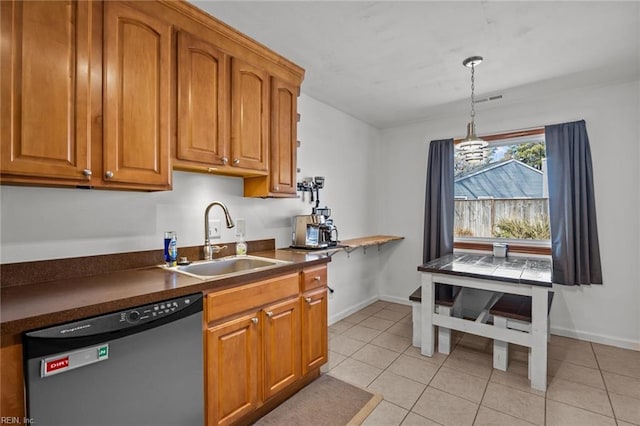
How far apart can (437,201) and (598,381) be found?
2207 millimetres

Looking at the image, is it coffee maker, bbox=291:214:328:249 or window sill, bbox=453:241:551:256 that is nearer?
coffee maker, bbox=291:214:328:249

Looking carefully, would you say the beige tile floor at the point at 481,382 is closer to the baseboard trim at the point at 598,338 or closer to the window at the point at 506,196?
the baseboard trim at the point at 598,338

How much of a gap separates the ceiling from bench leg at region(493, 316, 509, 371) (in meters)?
2.13

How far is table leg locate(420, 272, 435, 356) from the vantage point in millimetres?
2740

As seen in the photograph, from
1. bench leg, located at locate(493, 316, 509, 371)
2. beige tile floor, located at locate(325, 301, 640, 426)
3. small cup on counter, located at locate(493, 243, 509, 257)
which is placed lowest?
beige tile floor, located at locate(325, 301, 640, 426)

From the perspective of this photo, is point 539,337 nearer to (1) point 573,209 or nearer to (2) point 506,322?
(2) point 506,322

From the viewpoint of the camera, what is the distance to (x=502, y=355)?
98.3 inches

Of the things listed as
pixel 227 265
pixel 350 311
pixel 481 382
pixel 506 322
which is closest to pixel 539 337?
pixel 506 322

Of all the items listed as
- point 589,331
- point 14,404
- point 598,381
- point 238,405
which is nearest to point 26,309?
point 14,404

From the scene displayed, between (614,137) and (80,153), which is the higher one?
(614,137)

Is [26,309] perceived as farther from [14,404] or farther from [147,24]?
[147,24]

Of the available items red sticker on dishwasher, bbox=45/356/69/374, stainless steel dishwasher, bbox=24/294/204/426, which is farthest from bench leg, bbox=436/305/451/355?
red sticker on dishwasher, bbox=45/356/69/374

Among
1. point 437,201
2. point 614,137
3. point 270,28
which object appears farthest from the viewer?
point 437,201

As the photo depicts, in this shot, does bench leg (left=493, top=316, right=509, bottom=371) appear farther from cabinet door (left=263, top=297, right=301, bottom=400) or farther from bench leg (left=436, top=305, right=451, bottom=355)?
cabinet door (left=263, top=297, right=301, bottom=400)
